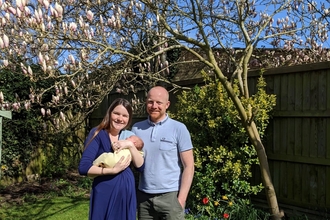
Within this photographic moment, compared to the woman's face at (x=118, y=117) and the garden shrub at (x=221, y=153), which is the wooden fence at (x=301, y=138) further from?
the woman's face at (x=118, y=117)

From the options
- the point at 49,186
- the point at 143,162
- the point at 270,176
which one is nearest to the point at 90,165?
the point at 143,162

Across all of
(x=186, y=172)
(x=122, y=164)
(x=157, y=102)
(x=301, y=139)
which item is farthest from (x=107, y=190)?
(x=301, y=139)

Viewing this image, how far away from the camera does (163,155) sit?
3.08 metres

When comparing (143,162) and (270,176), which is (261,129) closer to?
(270,176)

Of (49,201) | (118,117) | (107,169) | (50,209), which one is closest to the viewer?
(107,169)

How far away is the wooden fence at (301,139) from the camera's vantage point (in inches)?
179

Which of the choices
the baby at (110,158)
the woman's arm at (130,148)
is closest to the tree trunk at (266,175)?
the woman's arm at (130,148)

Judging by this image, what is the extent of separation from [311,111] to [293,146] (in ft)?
1.70

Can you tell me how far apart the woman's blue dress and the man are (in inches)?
7.1

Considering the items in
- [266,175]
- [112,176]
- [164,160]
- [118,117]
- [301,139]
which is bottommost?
[266,175]

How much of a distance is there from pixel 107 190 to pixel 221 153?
8.55ft

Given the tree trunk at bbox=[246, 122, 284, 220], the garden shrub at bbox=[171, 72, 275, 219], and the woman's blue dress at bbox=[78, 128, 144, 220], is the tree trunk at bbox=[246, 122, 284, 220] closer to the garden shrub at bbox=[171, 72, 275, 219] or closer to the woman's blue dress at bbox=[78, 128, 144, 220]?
the garden shrub at bbox=[171, 72, 275, 219]

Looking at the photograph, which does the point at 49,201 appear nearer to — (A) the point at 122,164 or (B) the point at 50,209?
(B) the point at 50,209

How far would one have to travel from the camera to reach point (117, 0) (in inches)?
203
